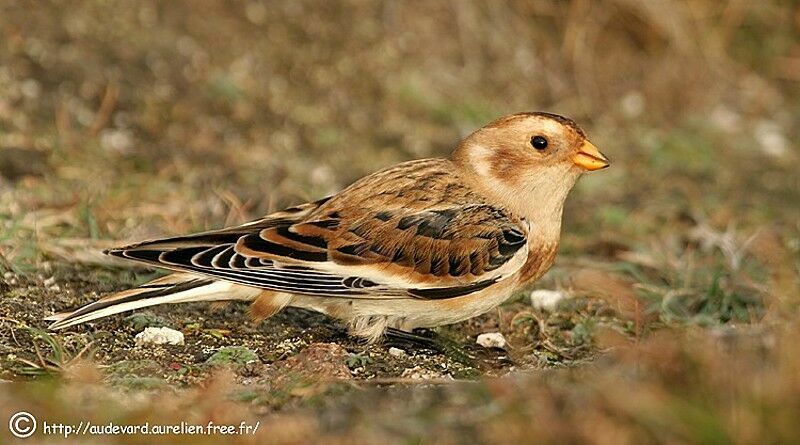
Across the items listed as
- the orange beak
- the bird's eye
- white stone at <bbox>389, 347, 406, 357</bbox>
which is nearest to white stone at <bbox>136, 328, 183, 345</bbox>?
white stone at <bbox>389, 347, 406, 357</bbox>

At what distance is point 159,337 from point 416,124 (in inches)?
145

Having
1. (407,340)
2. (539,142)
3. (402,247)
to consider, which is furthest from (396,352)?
(539,142)

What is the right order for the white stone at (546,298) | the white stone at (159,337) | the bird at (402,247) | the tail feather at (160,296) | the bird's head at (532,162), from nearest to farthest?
the tail feather at (160,296)
the bird at (402,247)
the white stone at (159,337)
the bird's head at (532,162)
the white stone at (546,298)

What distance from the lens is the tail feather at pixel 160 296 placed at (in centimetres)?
435

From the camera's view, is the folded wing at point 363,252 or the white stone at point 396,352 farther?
the white stone at point 396,352

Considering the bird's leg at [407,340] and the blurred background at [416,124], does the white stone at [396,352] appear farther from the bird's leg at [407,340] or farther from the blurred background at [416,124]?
the blurred background at [416,124]

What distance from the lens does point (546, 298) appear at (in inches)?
215

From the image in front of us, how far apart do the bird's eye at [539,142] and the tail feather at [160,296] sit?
1.18m

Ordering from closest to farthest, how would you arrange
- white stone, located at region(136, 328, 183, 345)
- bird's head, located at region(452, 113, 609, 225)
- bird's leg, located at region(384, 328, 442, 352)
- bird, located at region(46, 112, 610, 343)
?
1. bird, located at region(46, 112, 610, 343)
2. white stone, located at region(136, 328, 183, 345)
3. bird's leg, located at region(384, 328, 442, 352)
4. bird's head, located at region(452, 113, 609, 225)

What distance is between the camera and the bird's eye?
494 cm

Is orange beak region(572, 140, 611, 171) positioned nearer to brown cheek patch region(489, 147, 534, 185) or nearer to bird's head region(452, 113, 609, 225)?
bird's head region(452, 113, 609, 225)

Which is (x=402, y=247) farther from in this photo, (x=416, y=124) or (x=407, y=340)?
(x=416, y=124)

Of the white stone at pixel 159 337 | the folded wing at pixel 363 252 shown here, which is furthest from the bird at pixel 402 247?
the white stone at pixel 159 337

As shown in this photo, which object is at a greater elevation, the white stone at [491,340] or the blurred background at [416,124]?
the blurred background at [416,124]
